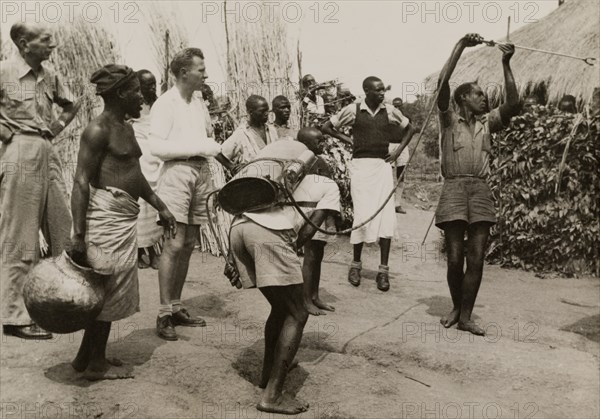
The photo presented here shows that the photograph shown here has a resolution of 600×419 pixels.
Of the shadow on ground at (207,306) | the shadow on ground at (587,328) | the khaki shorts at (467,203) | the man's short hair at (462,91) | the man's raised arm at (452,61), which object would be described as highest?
the man's raised arm at (452,61)

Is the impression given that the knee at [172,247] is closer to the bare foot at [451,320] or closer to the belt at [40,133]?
the belt at [40,133]

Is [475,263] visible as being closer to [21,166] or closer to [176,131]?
[176,131]

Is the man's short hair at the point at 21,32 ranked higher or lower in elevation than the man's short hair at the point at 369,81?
higher

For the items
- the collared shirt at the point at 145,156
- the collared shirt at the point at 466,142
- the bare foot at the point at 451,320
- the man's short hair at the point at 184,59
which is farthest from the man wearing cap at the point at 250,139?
the bare foot at the point at 451,320

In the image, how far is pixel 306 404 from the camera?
378 centimetres

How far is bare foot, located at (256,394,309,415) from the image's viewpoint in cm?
362

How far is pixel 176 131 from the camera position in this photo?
4.67 meters

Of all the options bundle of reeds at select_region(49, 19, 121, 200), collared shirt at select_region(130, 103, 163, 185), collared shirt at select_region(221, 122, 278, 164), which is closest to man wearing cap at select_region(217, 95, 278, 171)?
collared shirt at select_region(221, 122, 278, 164)

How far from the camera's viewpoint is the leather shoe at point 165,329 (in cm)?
448

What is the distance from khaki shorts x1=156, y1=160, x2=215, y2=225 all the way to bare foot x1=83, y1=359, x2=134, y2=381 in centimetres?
117

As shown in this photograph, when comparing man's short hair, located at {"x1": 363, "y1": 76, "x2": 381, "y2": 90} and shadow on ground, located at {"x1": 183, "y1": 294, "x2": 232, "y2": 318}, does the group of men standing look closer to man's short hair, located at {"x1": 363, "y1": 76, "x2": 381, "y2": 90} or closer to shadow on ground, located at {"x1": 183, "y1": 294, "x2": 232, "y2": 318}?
man's short hair, located at {"x1": 363, "y1": 76, "x2": 381, "y2": 90}

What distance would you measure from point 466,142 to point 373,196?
152cm

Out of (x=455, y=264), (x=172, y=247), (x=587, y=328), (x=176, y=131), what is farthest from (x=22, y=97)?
(x=587, y=328)

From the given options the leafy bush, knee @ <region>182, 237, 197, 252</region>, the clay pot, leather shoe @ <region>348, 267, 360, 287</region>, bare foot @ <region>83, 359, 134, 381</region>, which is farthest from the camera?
the leafy bush
